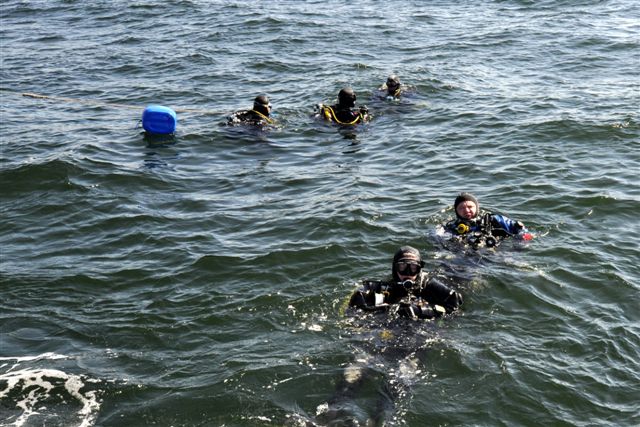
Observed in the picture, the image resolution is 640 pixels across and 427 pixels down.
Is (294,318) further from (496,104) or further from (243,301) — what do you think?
(496,104)

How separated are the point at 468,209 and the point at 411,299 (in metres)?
2.26

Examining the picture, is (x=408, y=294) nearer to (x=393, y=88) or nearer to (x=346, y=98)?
(x=346, y=98)

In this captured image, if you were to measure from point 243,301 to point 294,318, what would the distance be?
0.84 m

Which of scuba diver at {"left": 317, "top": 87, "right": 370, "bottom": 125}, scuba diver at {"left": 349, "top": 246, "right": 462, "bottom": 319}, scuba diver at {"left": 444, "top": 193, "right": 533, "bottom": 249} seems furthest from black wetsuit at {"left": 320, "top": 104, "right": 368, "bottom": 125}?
scuba diver at {"left": 349, "top": 246, "right": 462, "bottom": 319}

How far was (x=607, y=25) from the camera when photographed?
24688 millimetres

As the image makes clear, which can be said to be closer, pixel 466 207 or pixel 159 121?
pixel 466 207

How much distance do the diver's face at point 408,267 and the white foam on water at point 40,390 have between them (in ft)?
12.4

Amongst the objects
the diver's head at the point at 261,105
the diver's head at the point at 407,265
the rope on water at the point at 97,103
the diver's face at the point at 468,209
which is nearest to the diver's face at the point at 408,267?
the diver's head at the point at 407,265

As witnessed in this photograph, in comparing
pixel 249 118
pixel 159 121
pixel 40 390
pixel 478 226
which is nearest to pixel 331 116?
pixel 249 118

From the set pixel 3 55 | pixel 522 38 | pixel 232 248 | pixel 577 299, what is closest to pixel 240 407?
pixel 232 248

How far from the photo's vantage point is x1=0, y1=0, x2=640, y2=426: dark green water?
817 centimetres

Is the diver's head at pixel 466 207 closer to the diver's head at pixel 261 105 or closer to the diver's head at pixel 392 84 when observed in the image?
the diver's head at pixel 261 105

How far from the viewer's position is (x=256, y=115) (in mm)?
16922

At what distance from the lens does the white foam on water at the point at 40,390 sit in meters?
7.82
